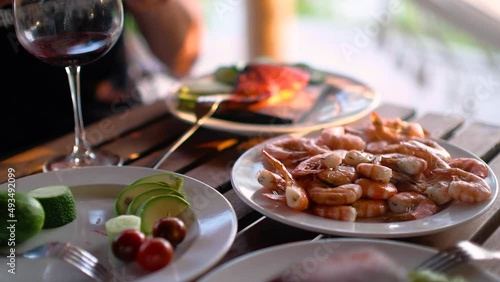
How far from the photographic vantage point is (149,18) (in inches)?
86.6

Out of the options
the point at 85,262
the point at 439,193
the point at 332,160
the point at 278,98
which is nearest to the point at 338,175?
the point at 332,160

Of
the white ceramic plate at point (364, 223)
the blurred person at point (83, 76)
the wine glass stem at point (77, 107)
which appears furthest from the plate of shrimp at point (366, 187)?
the blurred person at point (83, 76)

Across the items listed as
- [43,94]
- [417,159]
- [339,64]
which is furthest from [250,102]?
[339,64]

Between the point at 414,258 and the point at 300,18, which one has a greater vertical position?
the point at 414,258

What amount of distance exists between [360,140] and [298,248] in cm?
39

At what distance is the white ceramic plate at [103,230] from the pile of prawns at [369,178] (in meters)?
0.10

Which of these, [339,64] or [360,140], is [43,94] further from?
[339,64]

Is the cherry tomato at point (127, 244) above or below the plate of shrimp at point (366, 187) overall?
below

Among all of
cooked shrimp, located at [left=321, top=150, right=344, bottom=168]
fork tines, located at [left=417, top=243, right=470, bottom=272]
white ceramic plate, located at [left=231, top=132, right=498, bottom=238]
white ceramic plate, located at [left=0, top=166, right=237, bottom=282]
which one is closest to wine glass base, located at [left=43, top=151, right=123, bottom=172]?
white ceramic plate, located at [left=0, top=166, right=237, bottom=282]

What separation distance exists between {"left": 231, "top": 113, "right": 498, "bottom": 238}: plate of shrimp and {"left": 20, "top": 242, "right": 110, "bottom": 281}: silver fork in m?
0.24

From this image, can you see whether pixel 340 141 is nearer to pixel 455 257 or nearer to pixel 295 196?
pixel 295 196

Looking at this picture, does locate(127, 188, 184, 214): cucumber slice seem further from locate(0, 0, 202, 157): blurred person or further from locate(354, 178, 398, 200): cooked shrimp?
locate(0, 0, 202, 157): blurred person

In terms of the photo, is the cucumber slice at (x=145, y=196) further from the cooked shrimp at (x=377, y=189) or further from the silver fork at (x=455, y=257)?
the silver fork at (x=455, y=257)

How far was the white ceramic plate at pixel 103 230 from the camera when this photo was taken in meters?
0.80
